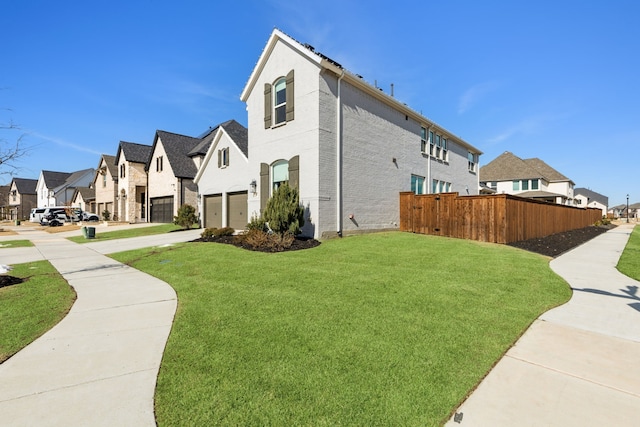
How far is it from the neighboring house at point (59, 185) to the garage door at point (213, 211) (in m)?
47.9

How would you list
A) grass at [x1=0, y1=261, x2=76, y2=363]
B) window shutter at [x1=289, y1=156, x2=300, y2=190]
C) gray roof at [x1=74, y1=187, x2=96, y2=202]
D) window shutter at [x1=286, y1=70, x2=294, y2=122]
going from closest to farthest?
grass at [x1=0, y1=261, x2=76, y2=363] < window shutter at [x1=289, y1=156, x2=300, y2=190] < window shutter at [x1=286, y1=70, x2=294, y2=122] < gray roof at [x1=74, y1=187, x2=96, y2=202]

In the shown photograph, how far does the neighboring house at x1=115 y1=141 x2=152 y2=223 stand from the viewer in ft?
101

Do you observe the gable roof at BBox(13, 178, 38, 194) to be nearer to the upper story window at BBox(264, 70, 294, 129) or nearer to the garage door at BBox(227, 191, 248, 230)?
the garage door at BBox(227, 191, 248, 230)

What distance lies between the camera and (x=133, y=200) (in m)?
30.7

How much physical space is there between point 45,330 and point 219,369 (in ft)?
10.1

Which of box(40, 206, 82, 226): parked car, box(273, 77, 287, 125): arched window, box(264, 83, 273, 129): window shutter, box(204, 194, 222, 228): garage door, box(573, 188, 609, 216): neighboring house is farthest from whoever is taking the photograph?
box(573, 188, 609, 216): neighboring house

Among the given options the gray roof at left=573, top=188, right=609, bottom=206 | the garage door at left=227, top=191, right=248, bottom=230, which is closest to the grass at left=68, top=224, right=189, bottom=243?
the garage door at left=227, top=191, right=248, bottom=230

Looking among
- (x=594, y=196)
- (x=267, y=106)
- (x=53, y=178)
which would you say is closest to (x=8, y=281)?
(x=267, y=106)

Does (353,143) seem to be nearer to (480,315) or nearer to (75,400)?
(480,315)

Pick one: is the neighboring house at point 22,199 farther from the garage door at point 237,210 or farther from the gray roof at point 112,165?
the garage door at point 237,210

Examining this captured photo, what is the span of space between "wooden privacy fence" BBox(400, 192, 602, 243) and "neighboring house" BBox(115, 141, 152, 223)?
28.1 metres

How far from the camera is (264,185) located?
47.9 feet

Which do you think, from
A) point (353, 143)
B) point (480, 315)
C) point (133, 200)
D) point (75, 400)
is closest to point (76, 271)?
point (75, 400)

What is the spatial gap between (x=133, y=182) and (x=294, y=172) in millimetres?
26052
